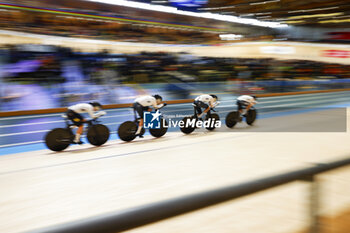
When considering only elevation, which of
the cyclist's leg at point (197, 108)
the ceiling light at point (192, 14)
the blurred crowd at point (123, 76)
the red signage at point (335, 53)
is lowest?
the cyclist's leg at point (197, 108)

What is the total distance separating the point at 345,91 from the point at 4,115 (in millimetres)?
21909

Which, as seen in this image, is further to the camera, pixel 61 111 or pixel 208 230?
pixel 61 111

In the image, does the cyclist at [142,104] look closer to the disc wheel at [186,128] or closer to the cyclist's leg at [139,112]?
the cyclist's leg at [139,112]

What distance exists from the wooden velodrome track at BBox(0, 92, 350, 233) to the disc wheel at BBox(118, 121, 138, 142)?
0.62ft

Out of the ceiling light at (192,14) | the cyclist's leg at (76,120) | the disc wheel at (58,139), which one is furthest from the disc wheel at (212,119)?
the ceiling light at (192,14)

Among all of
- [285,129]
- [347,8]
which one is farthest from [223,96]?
[285,129]

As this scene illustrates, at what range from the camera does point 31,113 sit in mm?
11297

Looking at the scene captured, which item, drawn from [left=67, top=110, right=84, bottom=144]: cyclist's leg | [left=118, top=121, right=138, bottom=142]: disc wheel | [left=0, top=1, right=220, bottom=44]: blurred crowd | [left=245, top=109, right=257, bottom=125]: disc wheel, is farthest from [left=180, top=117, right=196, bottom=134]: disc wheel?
[left=0, top=1, right=220, bottom=44]: blurred crowd

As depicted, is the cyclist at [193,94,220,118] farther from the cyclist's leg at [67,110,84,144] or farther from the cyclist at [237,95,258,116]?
the cyclist's leg at [67,110,84,144]

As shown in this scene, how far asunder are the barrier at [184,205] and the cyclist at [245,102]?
6.95 meters

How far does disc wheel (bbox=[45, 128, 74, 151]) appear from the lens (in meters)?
5.60

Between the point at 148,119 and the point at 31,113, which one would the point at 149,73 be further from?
the point at 148,119

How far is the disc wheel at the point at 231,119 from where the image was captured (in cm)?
807

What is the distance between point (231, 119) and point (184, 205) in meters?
7.31
